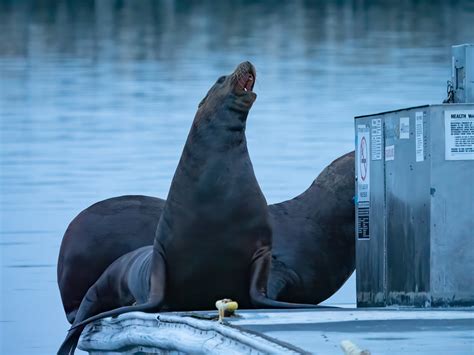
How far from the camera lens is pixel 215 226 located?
24.4 ft

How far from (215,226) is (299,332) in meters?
1.64

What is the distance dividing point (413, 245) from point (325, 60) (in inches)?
993

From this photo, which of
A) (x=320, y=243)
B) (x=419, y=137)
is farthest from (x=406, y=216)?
(x=320, y=243)

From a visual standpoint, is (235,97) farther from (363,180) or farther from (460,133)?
(460,133)

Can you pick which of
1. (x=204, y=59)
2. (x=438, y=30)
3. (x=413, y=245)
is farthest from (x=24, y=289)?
(x=438, y=30)

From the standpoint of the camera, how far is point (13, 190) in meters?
16.1

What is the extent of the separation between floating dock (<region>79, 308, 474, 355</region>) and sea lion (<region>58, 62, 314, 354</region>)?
0.50 meters

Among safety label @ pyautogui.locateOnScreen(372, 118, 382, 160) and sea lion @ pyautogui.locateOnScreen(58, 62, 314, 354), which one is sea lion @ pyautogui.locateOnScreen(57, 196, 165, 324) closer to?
sea lion @ pyautogui.locateOnScreen(58, 62, 314, 354)

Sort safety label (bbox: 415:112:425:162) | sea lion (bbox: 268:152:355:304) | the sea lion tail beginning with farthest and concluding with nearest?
sea lion (bbox: 268:152:355:304), the sea lion tail, safety label (bbox: 415:112:425:162)

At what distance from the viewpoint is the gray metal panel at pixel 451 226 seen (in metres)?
6.64

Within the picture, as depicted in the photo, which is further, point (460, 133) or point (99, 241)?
point (99, 241)

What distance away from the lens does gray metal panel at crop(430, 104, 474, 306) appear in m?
6.64

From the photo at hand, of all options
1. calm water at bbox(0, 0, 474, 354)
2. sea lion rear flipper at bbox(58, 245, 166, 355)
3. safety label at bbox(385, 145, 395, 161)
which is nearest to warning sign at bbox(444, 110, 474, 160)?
safety label at bbox(385, 145, 395, 161)

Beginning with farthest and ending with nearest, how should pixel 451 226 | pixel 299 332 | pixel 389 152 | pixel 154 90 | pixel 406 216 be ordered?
pixel 154 90, pixel 389 152, pixel 406 216, pixel 451 226, pixel 299 332
